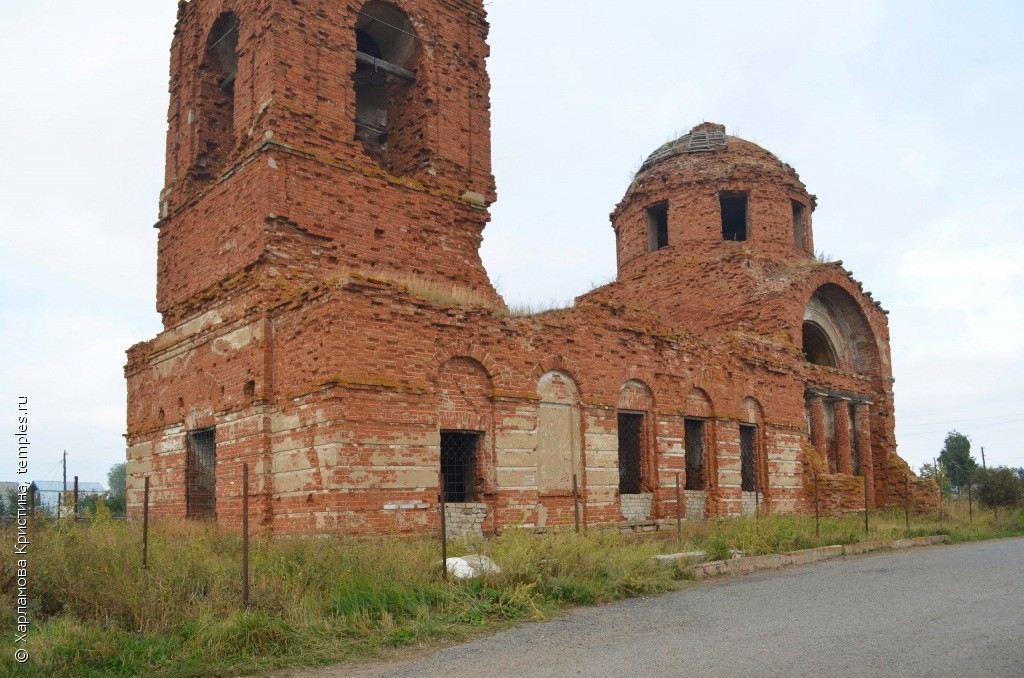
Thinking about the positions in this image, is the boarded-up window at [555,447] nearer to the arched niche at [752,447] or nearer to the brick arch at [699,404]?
the brick arch at [699,404]

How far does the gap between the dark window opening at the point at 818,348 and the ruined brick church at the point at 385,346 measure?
3.29 meters

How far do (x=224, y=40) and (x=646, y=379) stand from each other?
37.6 ft

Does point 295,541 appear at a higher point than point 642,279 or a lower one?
→ lower

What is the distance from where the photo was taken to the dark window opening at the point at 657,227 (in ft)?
90.2

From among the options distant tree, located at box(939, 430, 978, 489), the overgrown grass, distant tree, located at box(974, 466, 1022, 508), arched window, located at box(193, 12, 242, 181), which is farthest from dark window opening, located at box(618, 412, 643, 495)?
distant tree, located at box(939, 430, 978, 489)

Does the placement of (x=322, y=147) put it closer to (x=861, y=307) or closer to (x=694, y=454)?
(x=694, y=454)

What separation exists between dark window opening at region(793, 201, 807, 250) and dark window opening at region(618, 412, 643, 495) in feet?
43.9

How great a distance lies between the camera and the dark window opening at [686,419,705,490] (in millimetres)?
17906

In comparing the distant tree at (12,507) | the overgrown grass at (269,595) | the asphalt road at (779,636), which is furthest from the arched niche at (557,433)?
the distant tree at (12,507)

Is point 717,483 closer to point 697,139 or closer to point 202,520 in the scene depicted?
→ point 202,520

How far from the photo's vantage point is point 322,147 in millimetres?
15156

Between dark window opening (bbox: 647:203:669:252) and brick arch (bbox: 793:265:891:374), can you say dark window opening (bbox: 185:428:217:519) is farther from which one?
dark window opening (bbox: 647:203:669:252)

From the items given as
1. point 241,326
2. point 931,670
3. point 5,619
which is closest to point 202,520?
point 241,326

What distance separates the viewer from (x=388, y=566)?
29.2 ft
